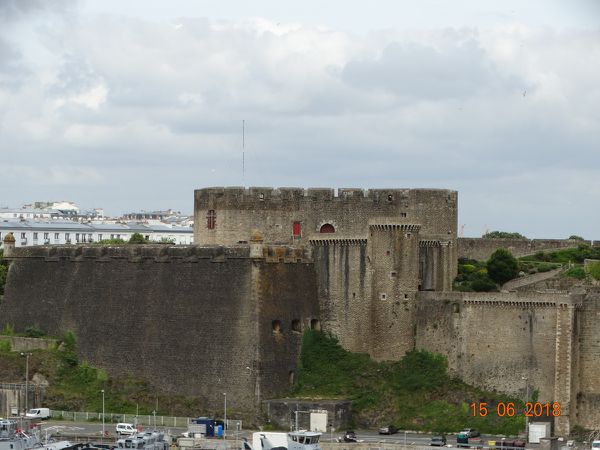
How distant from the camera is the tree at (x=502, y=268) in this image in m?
A: 91.9

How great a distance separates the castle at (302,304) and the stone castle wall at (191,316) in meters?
0.07

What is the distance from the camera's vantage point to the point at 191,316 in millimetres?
85750

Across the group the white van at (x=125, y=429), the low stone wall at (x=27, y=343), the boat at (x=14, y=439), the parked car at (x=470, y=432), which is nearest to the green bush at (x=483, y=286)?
the parked car at (x=470, y=432)

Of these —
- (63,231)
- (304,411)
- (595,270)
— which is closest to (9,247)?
(304,411)

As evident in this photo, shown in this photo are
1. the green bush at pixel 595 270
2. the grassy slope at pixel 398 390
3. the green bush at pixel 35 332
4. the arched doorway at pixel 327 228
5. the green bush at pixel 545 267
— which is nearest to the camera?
the grassy slope at pixel 398 390

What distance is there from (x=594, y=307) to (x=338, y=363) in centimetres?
1265

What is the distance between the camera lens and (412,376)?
275 feet

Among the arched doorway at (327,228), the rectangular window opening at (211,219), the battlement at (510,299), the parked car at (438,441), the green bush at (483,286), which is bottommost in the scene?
the parked car at (438,441)

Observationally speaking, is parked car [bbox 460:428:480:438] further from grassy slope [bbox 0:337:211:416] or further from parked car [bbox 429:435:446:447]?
grassy slope [bbox 0:337:211:416]

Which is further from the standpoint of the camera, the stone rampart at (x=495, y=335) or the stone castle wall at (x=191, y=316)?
the stone castle wall at (x=191, y=316)

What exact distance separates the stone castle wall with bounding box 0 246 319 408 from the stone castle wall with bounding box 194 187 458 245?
3.94 metres

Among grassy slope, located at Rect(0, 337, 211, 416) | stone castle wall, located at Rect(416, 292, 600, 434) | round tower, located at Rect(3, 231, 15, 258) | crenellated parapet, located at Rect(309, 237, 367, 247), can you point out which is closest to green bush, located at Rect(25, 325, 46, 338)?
grassy slope, located at Rect(0, 337, 211, 416)
